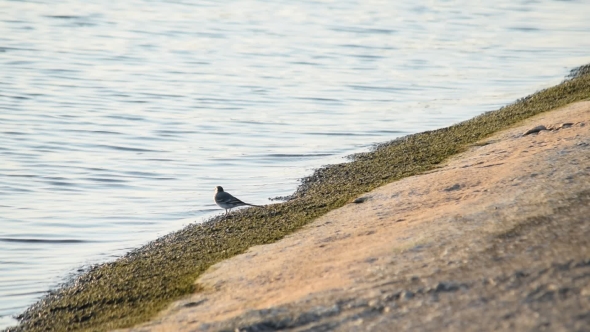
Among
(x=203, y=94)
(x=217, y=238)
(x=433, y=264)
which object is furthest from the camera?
(x=203, y=94)

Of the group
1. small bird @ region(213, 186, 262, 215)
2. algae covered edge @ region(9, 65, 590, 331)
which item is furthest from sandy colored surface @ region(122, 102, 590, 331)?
small bird @ region(213, 186, 262, 215)

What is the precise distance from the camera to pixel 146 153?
52.2 feet

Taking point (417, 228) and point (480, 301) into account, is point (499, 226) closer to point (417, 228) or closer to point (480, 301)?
point (417, 228)

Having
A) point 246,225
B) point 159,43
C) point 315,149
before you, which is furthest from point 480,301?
point 159,43

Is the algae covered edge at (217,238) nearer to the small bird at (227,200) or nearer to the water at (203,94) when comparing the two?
the small bird at (227,200)

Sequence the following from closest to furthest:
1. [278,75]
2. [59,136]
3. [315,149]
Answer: [315,149] → [59,136] → [278,75]

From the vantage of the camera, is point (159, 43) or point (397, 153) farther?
point (159, 43)

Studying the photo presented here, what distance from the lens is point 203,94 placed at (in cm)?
2184

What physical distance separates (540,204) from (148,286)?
335 cm

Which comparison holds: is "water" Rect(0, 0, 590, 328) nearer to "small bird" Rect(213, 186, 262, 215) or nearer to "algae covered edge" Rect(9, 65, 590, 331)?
"algae covered edge" Rect(9, 65, 590, 331)

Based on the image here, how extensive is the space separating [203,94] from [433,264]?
52.5ft

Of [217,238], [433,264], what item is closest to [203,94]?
[217,238]

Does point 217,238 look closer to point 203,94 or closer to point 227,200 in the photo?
point 227,200

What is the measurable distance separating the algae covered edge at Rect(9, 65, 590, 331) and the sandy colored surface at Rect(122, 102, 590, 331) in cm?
42
